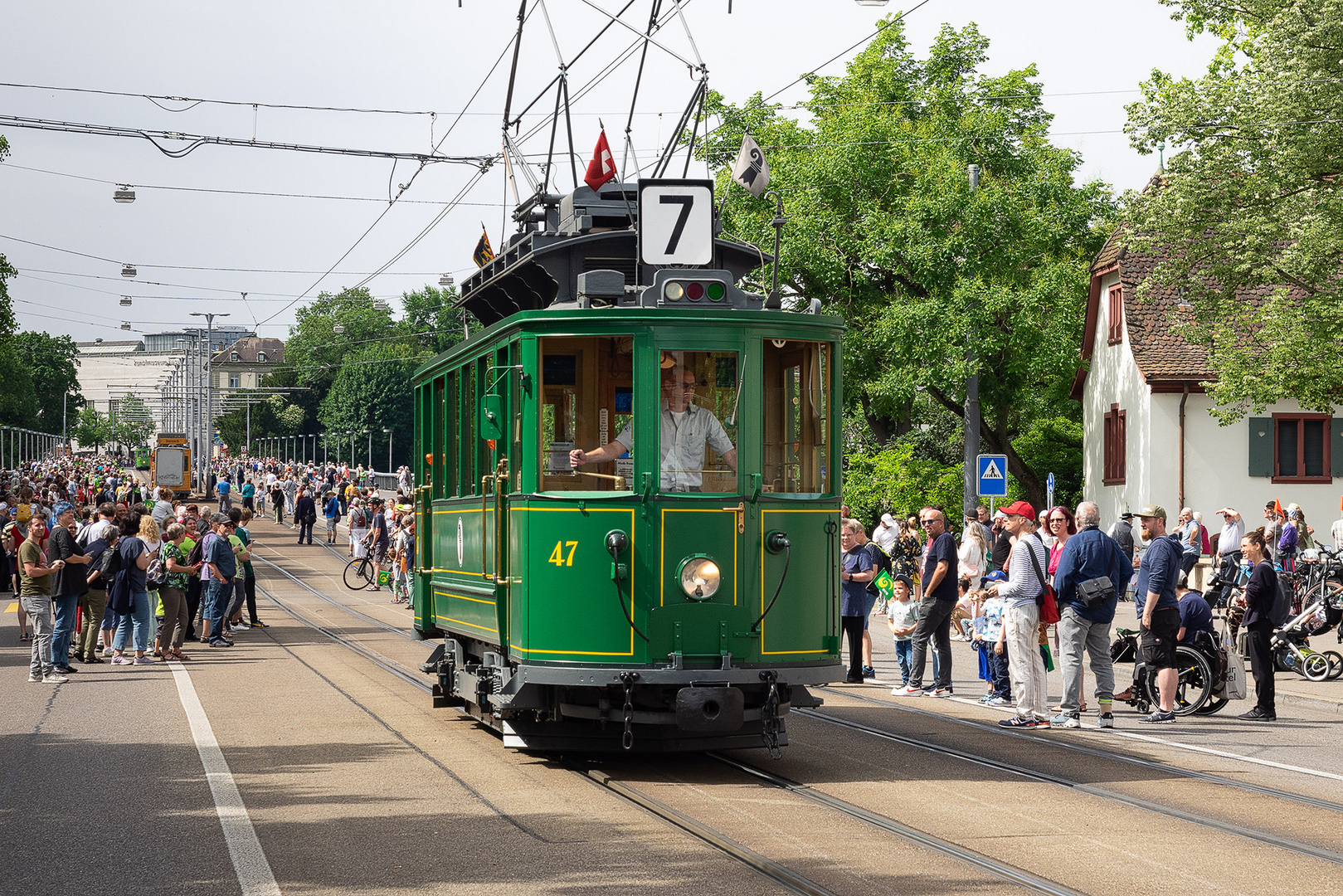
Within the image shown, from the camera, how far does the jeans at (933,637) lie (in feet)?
49.2

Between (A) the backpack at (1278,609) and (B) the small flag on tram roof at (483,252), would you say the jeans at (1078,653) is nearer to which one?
(A) the backpack at (1278,609)


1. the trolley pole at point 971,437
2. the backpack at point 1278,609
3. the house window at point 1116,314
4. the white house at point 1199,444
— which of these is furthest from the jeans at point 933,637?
the house window at point 1116,314

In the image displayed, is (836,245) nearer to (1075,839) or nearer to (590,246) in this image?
(590,246)

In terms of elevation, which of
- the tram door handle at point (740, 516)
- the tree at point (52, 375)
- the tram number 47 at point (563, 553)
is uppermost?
the tree at point (52, 375)

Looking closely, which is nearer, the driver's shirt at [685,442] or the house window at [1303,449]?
the driver's shirt at [685,442]

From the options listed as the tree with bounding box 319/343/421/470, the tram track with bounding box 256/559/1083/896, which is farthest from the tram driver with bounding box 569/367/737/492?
the tree with bounding box 319/343/421/470

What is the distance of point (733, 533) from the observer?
10055 mm

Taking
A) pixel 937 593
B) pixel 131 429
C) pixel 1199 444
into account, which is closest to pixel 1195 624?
pixel 937 593

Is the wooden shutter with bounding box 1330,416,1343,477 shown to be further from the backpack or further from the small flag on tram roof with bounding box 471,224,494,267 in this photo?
the small flag on tram roof with bounding box 471,224,494,267

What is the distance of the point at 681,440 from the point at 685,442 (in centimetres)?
3

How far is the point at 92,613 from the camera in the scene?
61.1 feet

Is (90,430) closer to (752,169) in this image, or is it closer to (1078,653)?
(1078,653)

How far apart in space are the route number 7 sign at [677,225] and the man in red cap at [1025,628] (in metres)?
4.08

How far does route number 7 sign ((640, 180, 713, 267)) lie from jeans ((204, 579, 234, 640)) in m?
12.8
